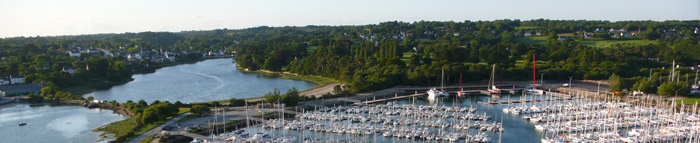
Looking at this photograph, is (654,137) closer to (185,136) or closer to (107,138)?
(185,136)

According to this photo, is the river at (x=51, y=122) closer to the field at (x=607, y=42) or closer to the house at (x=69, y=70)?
the house at (x=69, y=70)

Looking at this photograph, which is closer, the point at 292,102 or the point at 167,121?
the point at 167,121

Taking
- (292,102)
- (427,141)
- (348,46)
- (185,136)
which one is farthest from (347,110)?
(348,46)

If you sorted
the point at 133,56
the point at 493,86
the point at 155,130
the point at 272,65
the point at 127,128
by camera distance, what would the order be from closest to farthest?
the point at 155,130 → the point at 127,128 → the point at 493,86 → the point at 272,65 → the point at 133,56

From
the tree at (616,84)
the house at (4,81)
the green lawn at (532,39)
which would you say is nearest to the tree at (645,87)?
the tree at (616,84)

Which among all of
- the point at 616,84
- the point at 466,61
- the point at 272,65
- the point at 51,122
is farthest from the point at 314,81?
the point at 616,84

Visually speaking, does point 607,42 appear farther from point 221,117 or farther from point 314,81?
point 221,117

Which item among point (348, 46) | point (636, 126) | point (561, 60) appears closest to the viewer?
point (636, 126)
